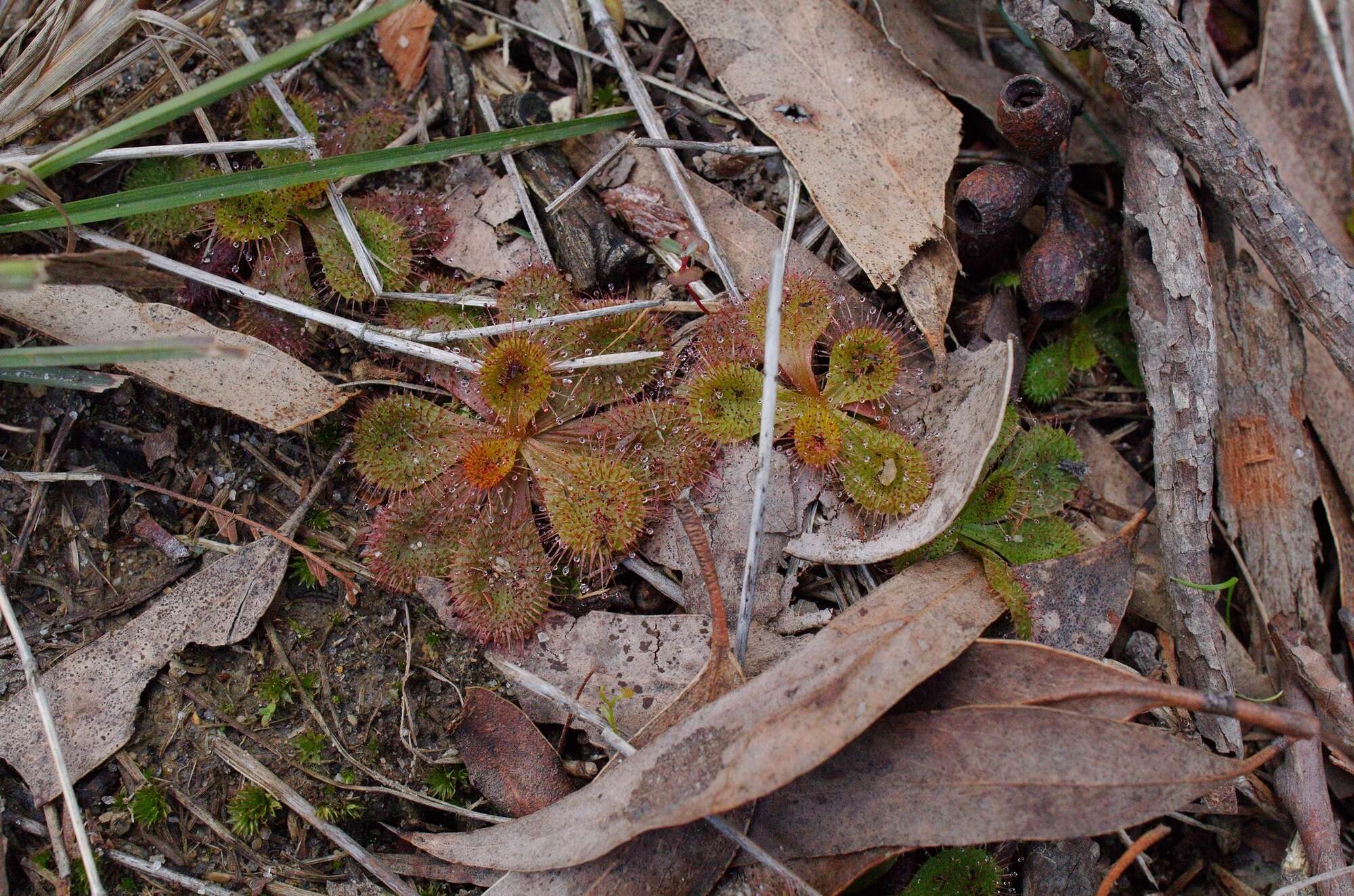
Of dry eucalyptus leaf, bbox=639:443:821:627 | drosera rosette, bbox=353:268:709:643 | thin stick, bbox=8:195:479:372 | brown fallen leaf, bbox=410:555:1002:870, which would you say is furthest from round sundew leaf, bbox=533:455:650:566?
brown fallen leaf, bbox=410:555:1002:870

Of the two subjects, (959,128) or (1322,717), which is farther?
(959,128)

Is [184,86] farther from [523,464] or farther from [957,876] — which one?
[957,876]

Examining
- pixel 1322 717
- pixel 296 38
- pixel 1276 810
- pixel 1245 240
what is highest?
pixel 296 38

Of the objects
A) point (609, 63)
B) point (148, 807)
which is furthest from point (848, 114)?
point (148, 807)

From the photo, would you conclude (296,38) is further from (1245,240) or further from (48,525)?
(1245,240)

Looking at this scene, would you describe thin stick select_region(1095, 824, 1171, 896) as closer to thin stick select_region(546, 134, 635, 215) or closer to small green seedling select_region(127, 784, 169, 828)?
thin stick select_region(546, 134, 635, 215)

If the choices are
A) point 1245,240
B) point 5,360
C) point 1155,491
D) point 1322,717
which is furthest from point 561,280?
point 1322,717
